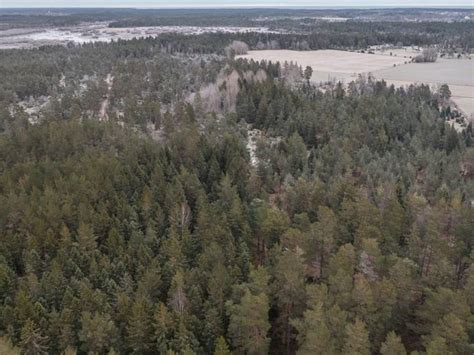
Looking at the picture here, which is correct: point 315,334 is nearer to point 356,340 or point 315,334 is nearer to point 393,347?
point 356,340

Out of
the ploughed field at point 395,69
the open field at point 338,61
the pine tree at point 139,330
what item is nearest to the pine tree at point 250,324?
Answer: the pine tree at point 139,330

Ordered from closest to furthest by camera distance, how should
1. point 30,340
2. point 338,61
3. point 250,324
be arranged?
point 30,340
point 250,324
point 338,61

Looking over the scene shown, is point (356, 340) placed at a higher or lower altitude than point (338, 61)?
lower

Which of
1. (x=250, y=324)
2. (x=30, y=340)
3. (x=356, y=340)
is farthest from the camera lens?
(x=250, y=324)

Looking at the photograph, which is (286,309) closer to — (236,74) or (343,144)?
(343,144)

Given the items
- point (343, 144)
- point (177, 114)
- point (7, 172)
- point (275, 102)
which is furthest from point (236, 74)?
point (7, 172)

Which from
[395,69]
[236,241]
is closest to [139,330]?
[236,241]
